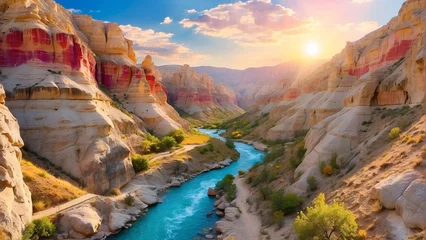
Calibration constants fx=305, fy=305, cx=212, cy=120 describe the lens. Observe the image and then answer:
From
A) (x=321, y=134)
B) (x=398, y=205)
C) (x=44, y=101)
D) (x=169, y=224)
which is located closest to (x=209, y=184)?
(x=169, y=224)

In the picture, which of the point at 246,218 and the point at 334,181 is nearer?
the point at 334,181

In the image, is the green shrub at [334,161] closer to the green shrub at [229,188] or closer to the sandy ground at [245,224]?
the sandy ground at [245,224]

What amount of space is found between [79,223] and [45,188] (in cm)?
492

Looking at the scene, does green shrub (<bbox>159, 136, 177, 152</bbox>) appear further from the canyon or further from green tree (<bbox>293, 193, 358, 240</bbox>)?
green tree (<bbox>293, 193, 358, 240</bbox>)

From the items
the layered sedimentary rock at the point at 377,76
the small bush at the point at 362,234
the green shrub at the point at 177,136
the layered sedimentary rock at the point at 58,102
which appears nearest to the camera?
the small bush at the point at 362,234

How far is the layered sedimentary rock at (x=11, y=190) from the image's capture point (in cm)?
2039

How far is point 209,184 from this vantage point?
4269 cm

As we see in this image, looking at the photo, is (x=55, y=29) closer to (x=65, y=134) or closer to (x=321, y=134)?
(x=65, y=134)

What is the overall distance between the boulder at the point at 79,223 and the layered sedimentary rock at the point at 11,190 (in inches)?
107

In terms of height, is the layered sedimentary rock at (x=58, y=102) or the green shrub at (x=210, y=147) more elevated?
the layered sedimentary rock at (x=58, y=102)

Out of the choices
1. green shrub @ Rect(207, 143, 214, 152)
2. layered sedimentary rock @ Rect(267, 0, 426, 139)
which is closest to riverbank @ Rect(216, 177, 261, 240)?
layered sedimentary rock @ Rect(267, 0, 426, 139)

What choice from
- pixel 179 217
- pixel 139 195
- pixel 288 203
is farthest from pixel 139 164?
pixel 288 203

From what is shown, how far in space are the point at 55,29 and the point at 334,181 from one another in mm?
38995

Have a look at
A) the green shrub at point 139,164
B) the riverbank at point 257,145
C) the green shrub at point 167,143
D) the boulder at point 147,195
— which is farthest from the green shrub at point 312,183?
the riverbank at point 257,145
